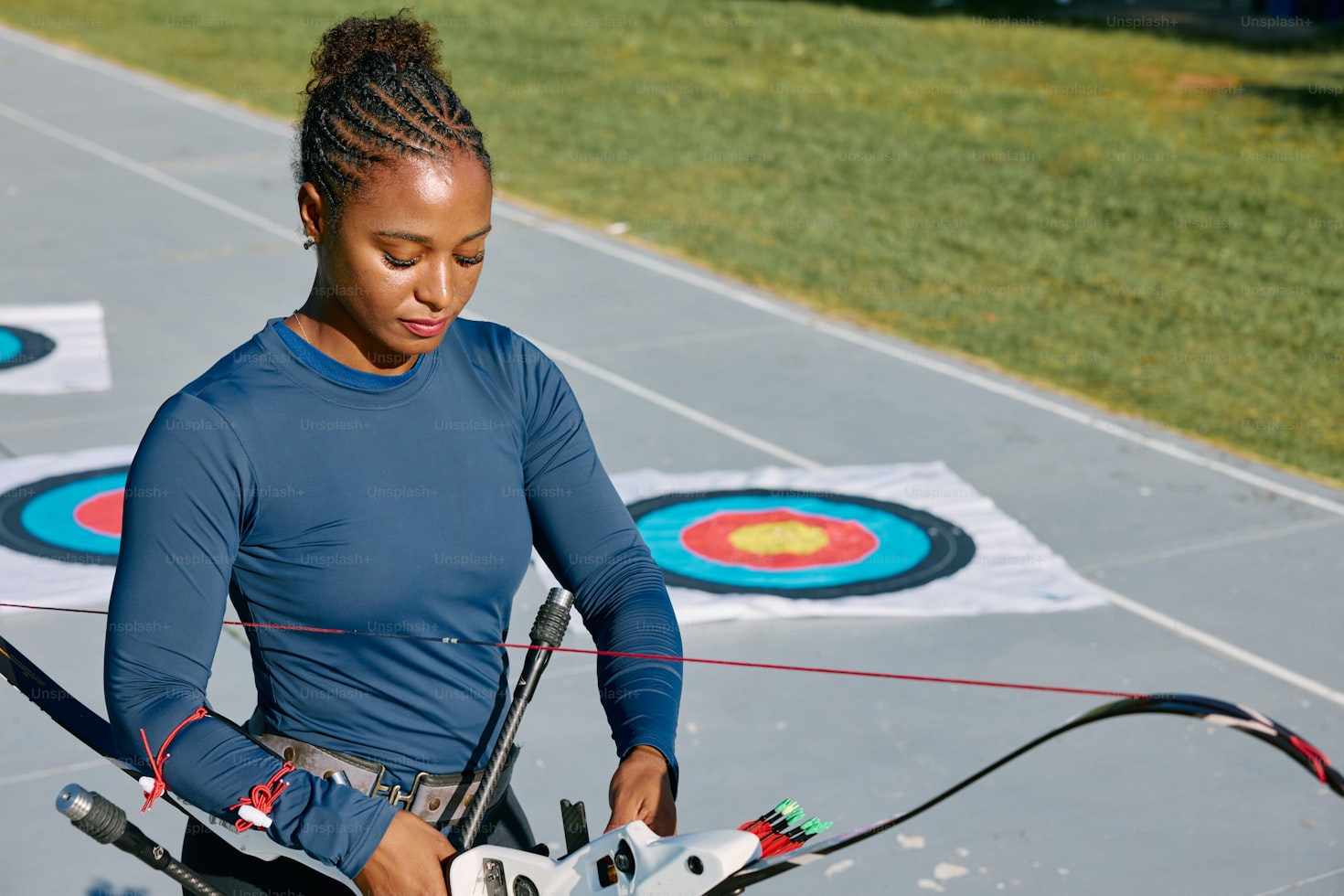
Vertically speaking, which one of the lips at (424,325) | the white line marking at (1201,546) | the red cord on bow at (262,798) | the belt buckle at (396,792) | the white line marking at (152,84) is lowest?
the white line marking at (1201,546)

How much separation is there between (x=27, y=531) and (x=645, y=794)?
5098 millimetres

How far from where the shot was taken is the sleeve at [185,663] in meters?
1.99

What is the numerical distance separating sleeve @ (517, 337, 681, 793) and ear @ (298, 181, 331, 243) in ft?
1.15

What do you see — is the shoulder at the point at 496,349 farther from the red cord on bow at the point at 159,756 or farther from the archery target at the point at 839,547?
the archery target at the point at 839,547

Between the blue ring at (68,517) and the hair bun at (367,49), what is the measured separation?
438 centimetres

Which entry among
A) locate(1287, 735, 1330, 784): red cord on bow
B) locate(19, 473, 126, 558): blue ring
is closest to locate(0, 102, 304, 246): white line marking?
locate(19, 473, 126, 558): blue ring

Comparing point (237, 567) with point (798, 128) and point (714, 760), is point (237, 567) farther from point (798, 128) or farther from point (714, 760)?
point (798, 128)

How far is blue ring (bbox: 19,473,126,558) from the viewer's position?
6504mm

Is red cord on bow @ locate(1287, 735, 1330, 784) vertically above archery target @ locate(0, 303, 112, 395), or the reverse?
red cord on bow @ locate(1287, 735, 1330, 784)

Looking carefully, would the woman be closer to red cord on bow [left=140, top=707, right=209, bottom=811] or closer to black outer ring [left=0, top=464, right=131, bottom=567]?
red cord on bow [left=140, top=707, right=209, bottom=811]

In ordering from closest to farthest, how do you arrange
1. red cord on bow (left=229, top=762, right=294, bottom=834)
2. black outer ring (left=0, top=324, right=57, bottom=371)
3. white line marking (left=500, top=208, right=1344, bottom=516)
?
red cord on bow (left=229, top=762, right=294, bottom=834), white line marking (left=500, top=208, right=1344, bottom=516), black outer ring (left=0, top=324, right=57, bottom=371)

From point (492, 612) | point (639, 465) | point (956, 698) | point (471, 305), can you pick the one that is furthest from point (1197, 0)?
point (492, 612)

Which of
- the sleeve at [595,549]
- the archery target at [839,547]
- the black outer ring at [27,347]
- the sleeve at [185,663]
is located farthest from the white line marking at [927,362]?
the sleeve at [185,663]

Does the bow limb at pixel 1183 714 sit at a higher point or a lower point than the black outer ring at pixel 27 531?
higher
